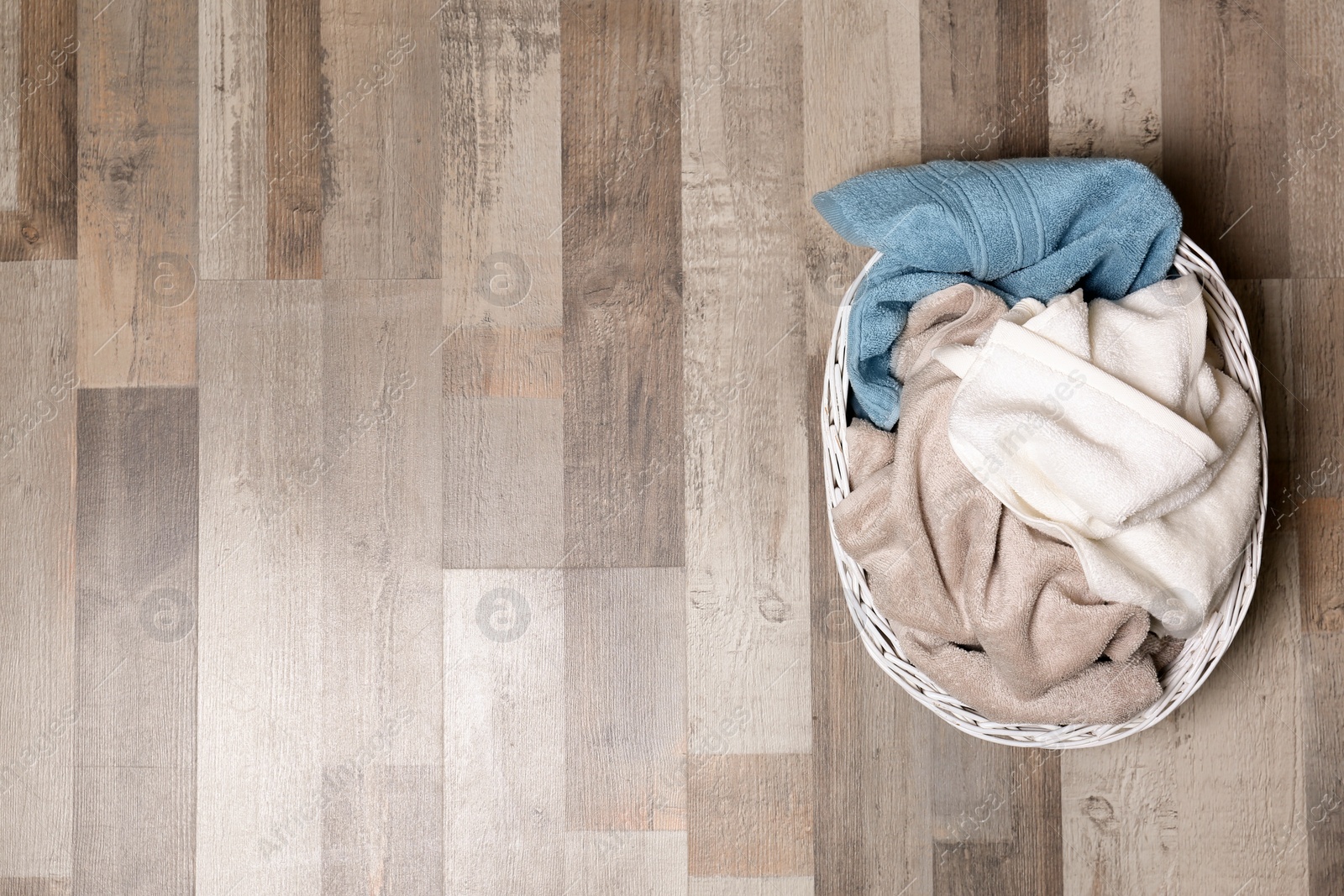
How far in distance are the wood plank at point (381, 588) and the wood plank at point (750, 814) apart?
0.29 meters

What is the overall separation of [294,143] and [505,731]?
72 centimetres

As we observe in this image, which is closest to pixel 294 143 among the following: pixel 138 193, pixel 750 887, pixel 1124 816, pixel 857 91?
pixel 138 193

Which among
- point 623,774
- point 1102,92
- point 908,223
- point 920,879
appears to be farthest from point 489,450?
point 1102,92

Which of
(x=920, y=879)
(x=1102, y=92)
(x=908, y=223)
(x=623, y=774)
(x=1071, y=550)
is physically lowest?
(x=920, y=879)

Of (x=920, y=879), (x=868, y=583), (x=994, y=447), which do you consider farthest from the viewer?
(x=920, y=879)

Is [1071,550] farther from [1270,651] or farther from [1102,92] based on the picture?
[1102,92]

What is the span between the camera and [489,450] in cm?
100

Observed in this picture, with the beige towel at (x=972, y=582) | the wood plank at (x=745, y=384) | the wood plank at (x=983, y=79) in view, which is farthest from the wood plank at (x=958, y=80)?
the beige towel at (x=972, y=582)

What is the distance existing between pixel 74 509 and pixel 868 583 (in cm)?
89

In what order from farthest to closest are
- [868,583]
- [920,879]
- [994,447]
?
[920,879], [868,583], [994,447]

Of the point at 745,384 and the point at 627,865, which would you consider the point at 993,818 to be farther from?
the point at 745,384

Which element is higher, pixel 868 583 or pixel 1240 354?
pixel 1240 354

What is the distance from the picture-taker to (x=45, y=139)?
3.38 feet

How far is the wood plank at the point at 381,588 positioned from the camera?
990 millimetres
